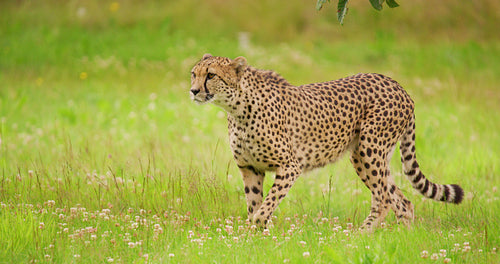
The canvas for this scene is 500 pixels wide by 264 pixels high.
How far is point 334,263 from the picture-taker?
4047 mm

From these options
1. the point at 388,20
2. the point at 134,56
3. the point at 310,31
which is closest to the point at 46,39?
the point at 134,56

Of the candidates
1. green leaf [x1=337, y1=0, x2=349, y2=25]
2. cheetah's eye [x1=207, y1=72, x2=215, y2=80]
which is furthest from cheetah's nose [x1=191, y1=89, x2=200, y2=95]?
green leaf [x1=337, y1=0, x2=349, y2=25]

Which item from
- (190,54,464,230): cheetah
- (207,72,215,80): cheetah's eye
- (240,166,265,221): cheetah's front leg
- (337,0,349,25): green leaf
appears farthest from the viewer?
(240,166,265,221): cheetah's front leg

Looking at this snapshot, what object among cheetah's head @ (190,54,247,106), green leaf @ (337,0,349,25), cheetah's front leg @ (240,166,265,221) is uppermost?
green leaf @ (337,0,349,25)

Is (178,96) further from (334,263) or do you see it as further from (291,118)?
(334,263)

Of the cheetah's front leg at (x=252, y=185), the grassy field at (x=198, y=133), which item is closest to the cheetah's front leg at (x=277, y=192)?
the grassy field at (x=198, y=133)

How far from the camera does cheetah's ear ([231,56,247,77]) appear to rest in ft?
16.9

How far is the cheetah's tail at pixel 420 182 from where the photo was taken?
18.5ft

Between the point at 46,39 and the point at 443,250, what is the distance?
12114 millimetres

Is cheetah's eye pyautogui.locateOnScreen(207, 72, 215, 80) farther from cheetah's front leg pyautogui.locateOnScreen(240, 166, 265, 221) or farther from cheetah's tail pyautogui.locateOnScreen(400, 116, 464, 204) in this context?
cheetah's tail pyautogui.locateOnScreen(400, 116, 464, 204)

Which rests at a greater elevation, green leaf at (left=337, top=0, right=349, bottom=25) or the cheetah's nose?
green leaf at (left=337, top=0, right=349, bottom=25)

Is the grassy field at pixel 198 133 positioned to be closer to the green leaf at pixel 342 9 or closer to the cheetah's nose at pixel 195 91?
the cheetah's nose at pixel 195 91

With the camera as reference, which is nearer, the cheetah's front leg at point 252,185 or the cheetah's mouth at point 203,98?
the cheetah's mouth at point 203,98

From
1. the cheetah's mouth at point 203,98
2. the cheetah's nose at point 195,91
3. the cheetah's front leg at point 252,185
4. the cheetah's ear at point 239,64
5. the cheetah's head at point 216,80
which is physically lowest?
the cheetah's front leg at point 252,185
